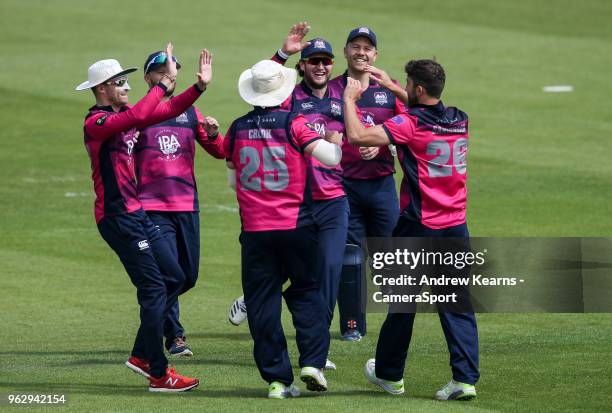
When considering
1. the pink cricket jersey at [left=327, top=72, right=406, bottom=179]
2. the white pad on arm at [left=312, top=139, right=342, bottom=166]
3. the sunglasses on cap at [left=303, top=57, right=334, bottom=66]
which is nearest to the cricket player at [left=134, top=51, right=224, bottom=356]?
the sunglasses on cap at [left=303, top=57, right=334, bottom=66]

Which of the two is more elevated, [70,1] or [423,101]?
[70,1]

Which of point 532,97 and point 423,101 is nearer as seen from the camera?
point 423,101

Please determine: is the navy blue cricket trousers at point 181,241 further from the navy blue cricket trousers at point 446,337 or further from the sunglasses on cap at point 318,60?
the navy blue cricket trousers at point 446,337

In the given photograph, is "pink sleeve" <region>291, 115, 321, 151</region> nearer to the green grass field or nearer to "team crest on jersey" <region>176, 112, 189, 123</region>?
the green grass field

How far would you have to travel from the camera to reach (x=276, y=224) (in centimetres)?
1011

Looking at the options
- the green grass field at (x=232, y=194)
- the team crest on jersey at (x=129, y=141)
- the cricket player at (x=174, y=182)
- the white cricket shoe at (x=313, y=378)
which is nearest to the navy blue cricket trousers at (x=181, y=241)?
the cricket player at (x=174, y=182)

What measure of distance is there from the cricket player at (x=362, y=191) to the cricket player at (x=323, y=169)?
48 cm

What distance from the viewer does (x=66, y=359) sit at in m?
12.0

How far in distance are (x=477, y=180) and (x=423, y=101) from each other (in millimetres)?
12576

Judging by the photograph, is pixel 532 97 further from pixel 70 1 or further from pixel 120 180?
pixel 120 180

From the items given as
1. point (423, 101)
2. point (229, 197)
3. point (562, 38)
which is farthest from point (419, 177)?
point (562, 38)

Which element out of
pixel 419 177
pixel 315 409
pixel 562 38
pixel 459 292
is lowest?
pixel 315 409

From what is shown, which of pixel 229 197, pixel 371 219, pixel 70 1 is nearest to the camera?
pixel 371 219

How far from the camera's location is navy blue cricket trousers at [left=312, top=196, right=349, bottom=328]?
38.1 ft
